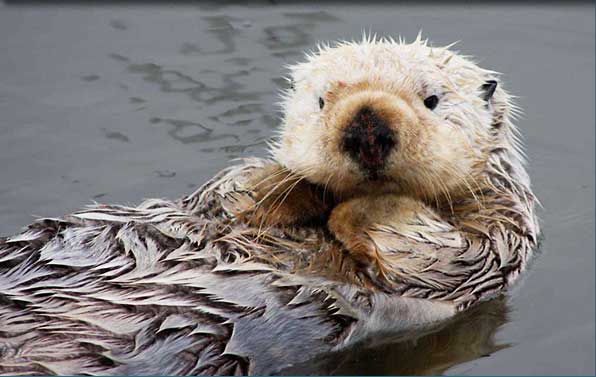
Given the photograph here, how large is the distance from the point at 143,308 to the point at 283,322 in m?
0.53

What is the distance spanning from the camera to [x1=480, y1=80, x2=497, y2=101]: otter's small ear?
15.0 ft

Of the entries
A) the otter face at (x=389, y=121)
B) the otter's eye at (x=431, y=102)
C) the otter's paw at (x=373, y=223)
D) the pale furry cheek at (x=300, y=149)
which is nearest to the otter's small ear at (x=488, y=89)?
the otter face at (x=389, y=121)

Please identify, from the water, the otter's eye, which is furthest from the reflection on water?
the otter's eye

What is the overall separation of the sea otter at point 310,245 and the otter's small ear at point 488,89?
0.01 m

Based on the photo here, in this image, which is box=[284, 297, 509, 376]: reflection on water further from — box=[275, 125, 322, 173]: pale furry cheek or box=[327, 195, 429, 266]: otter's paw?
box=[275, 125, 322, 173]: pale furry cheek

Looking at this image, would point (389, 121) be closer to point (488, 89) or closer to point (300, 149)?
point (300, 149)

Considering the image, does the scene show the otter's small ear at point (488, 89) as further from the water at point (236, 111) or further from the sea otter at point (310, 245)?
the water at point (236, 111)

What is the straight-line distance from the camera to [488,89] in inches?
181

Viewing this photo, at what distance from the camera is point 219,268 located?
4016 millimetres

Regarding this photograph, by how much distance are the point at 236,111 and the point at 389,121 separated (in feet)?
9.02

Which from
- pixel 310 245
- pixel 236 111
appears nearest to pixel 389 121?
pixel 310 245

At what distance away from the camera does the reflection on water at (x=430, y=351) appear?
4.09m

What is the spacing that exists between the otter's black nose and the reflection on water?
0.75 m

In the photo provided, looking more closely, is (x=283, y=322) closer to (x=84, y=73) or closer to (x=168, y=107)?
(x=168, y=107)
